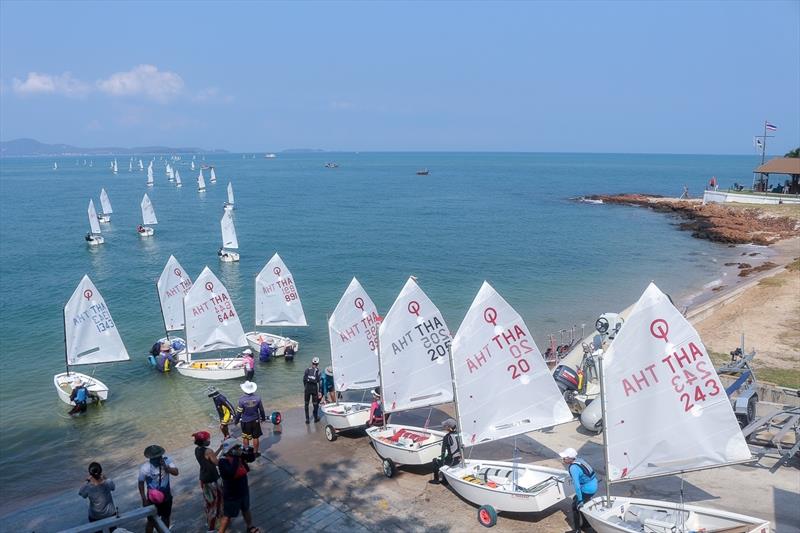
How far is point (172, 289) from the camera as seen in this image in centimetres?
2667

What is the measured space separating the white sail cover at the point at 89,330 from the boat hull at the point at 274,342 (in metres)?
5.41

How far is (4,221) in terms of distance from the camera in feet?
248

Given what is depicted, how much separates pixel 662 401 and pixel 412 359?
6.28 meters

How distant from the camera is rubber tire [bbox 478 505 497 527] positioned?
37.8 ft

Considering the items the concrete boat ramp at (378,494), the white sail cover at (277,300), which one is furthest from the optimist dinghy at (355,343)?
the white sail cover at (277,300)

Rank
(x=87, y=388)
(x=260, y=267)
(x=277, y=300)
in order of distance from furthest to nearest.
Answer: (x=260, y=267) < (x=277, y=300) < (x=87, y=388)

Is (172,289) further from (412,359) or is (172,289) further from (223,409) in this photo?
(412,359)

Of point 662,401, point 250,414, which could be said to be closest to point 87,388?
point 250,414

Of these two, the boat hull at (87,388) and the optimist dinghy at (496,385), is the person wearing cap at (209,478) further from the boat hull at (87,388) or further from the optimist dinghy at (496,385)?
the boat hull at (87,388)

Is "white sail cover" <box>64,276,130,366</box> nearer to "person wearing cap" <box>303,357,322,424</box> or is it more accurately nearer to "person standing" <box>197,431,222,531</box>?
"person wearing cap" <box>303,357,322,424</box>

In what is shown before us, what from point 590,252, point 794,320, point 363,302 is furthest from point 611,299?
point 363,302

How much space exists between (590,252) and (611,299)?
17.7 meters

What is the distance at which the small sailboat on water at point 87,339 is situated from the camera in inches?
866

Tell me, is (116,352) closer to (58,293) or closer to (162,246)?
(58,293)
